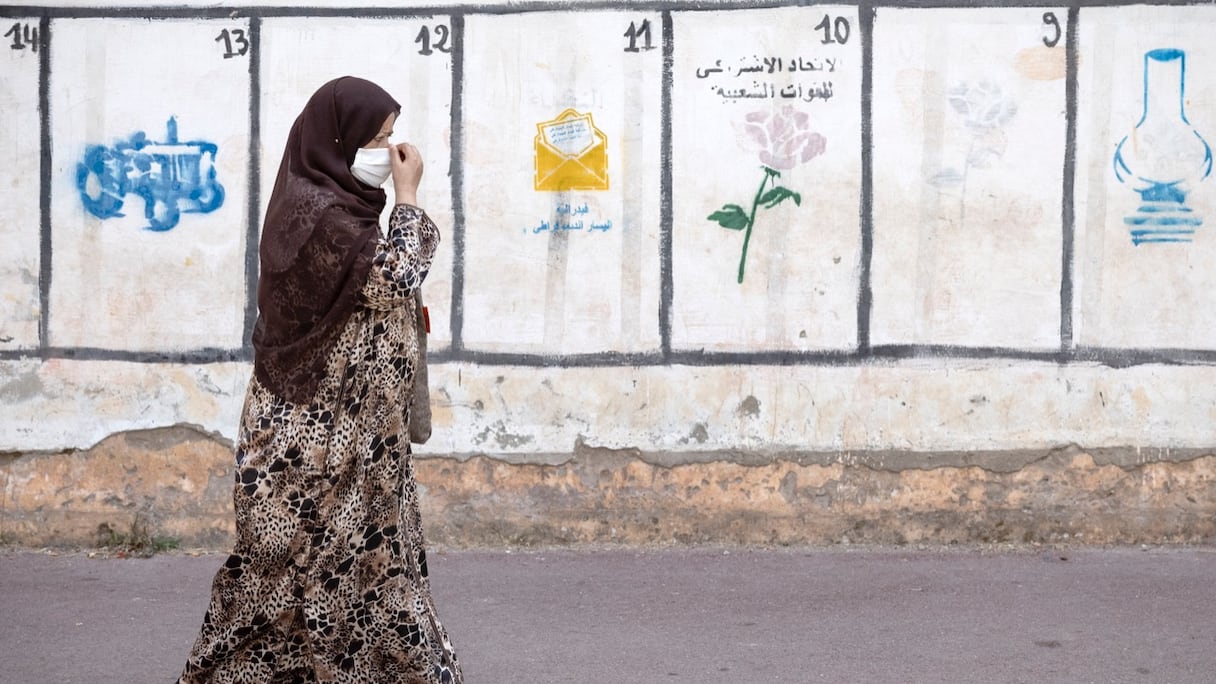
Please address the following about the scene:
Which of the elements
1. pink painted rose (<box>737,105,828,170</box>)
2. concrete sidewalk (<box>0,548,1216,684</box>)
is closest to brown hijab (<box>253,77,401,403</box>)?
concrete sidewalk (<box>0,548,1216,684</box>)

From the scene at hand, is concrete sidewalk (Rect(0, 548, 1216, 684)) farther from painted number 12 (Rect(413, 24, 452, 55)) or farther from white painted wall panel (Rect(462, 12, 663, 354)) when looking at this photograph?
painted number 12 (Rect(413, 24, 452, 55))

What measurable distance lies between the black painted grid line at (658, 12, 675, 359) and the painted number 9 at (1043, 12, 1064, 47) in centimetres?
149

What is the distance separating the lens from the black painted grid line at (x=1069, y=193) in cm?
584

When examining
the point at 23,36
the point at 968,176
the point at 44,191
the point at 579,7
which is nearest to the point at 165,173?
the point at 44,191

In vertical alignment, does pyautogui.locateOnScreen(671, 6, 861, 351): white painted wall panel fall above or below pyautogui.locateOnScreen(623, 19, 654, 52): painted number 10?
below

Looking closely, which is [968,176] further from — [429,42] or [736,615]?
[429,42]

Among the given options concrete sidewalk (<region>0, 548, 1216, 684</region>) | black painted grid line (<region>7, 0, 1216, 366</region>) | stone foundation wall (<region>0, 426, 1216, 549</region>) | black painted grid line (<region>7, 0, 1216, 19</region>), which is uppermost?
black painted grid line (<region>7, 0, 1216, 19</region>)

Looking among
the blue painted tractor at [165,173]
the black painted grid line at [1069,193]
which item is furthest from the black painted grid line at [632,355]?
the blue painted tractor at [165,173]

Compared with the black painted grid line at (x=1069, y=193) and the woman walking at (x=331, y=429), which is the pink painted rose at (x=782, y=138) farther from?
the woman walking at (x=331, y=429)

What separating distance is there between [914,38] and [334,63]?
2.33 metres

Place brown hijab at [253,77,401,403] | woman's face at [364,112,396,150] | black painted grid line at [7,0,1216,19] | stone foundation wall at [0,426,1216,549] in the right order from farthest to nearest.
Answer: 1. stone foundation wall at [0,426,1216,549]
2. black painted grid line at [7,0,1216,19]
3. woman's face at [364,112,396,150]
4. brown hijab at [253,77,401,403]

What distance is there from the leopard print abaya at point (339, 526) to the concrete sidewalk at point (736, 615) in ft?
2.27

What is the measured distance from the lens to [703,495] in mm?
5945

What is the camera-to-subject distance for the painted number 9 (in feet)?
19.1
